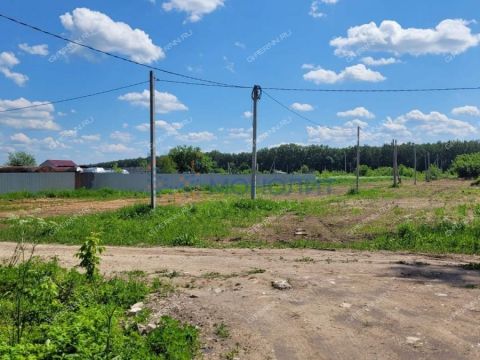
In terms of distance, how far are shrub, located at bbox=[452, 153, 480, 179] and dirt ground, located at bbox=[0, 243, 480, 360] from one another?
5840 cm

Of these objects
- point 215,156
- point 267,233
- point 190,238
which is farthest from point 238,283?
point 215,156

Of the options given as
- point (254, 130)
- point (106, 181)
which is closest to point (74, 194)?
point (106, 181)

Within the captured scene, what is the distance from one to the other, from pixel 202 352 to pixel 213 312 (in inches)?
45.6

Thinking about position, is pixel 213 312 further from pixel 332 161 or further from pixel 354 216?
pixel 332 161

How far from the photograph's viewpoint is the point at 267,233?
1421 cm

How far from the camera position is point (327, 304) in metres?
6.35

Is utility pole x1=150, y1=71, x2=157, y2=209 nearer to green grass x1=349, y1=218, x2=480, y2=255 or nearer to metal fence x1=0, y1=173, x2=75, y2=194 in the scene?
green grass x1=349, y1=218, x2=480, y2=255

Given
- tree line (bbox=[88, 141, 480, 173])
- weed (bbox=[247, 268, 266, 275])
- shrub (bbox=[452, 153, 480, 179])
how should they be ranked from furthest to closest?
1. tree line (bbox=[88, 141, 480, 173])
2. shrub (bbox=[452, 153, 480, 179])
3. weed (bbox=[247, 268, 266, 275])

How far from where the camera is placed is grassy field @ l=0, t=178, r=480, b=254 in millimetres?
12094

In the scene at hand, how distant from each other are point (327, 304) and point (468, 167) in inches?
2550

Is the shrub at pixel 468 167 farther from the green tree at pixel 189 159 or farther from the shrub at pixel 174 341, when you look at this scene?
the shrub at pixel 174 341

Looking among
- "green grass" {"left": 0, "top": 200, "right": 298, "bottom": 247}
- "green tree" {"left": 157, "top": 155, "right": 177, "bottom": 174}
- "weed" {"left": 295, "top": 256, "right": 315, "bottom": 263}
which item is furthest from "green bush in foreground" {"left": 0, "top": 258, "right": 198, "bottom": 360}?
"green tree" {"left": 157, "top": 155, "right": 177, "bottom": 174}

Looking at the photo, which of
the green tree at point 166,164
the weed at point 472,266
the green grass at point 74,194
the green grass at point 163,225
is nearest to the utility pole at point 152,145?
the green grass at point 163,225

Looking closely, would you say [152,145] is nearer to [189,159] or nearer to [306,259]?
[306,259]
